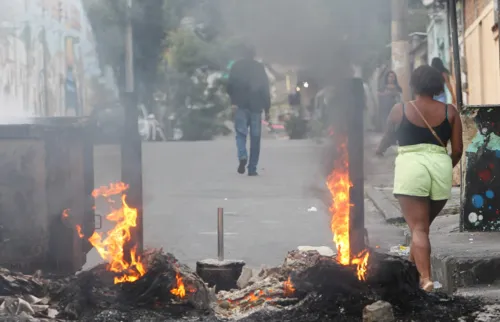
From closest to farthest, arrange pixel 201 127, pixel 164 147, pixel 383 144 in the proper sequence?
pixel 383 144 → pixel 164 147 → pixel 201 127

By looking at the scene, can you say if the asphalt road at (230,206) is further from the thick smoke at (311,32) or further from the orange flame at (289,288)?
the orange flame at (289,288)

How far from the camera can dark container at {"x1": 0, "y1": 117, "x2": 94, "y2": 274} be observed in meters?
5.97

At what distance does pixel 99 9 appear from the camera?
25.2 feet

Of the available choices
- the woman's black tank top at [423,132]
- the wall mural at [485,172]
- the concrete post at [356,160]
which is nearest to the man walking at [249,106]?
the wall mural at [485,172]

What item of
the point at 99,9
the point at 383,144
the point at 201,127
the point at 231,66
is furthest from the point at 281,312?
the point at 201,127

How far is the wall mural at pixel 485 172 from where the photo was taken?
718cm

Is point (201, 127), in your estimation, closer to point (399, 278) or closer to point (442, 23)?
point (442, 23)

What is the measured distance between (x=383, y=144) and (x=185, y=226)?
3696mm

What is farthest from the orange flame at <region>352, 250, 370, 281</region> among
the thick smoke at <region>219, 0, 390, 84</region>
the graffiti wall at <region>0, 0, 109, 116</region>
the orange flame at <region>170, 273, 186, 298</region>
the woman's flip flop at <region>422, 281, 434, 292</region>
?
the graffiti wall at <region>0, 0, 109, 116</region>

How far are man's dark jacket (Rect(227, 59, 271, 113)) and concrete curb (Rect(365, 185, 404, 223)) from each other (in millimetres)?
1844

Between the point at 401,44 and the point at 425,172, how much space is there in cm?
837

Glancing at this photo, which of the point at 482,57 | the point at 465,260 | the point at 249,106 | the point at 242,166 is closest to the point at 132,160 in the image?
the point at 465,260

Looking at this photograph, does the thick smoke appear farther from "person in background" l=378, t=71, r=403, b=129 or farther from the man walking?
"person in background" l=378, t=71, r=403, b=129

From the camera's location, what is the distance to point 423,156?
5754 mm
